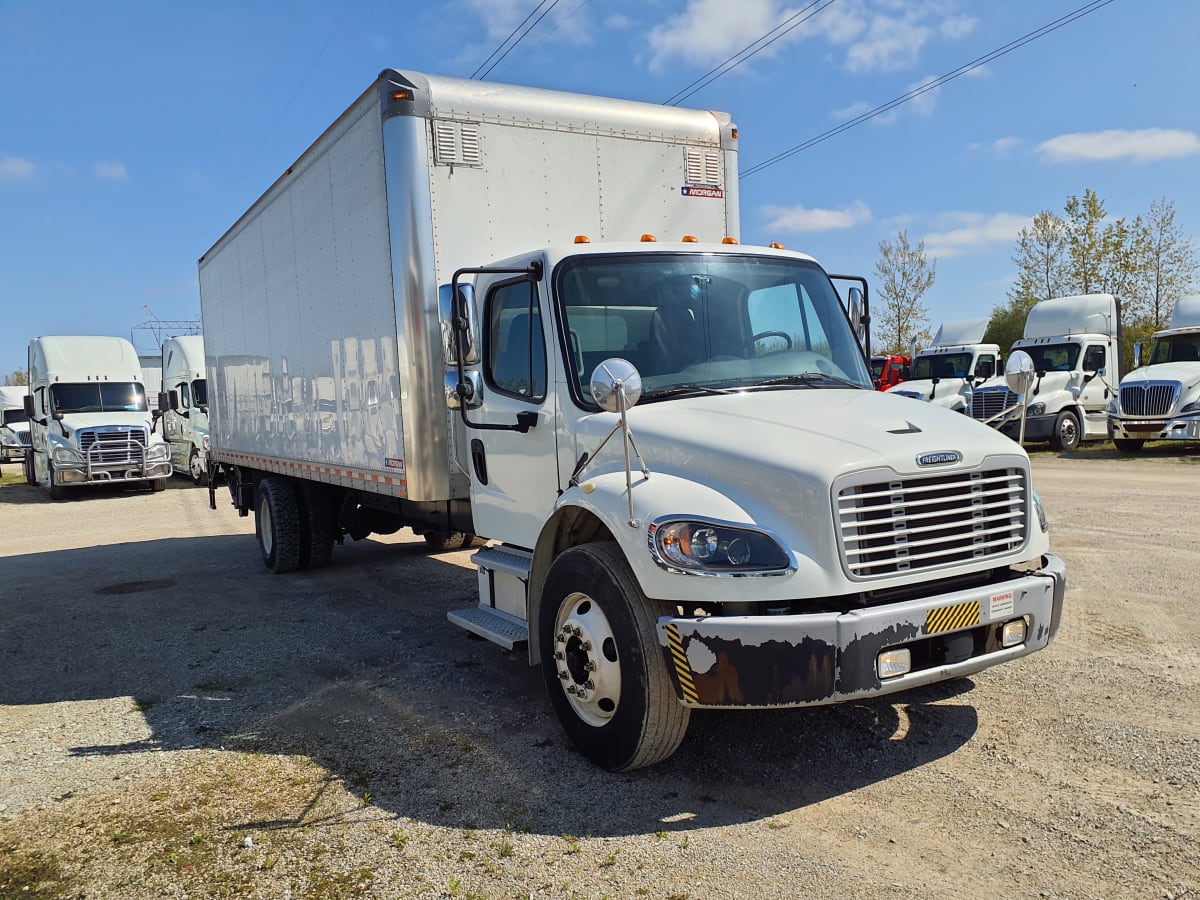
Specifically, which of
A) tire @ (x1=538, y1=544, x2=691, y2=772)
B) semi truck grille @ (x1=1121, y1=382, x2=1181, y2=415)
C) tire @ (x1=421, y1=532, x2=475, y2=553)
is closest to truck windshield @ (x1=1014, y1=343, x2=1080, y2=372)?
semi truck grille @ (x1=1121, y1=382, x2=1181, y2=415)

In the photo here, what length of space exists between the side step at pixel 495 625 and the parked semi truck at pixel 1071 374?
693 inches

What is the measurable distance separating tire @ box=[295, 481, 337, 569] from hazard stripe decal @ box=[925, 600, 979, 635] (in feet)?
23.6

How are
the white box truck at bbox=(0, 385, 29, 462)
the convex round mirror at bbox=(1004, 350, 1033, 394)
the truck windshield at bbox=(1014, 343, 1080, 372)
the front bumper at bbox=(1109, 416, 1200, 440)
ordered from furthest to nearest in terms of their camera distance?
the white box truck at bbox=(0, 385, 29, 462) < the truck windshield at bbox=(1014, 343, 1080, 372) < the front bumper at bbox=(1109, 416, 1200, 440) < the convex round mirror at bbox=(1004, 350, 1033, 394)

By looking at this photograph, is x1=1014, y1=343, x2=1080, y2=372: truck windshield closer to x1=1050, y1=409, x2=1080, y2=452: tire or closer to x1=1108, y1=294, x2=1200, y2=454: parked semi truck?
x1=1050, y1=409, x2=1080, y2=452: tire

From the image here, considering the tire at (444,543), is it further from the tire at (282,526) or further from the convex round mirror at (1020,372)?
the convex round mirror at (1020,372)

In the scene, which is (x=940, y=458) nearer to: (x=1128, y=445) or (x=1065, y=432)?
(x=1128, y=445)

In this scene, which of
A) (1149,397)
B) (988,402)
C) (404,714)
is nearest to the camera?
(404,714)

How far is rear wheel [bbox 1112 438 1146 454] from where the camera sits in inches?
789

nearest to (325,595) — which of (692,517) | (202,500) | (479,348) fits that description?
(479,348)

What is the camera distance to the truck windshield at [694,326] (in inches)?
194

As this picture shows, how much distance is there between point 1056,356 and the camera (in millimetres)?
21516

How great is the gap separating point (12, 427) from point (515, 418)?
3693 centimetres

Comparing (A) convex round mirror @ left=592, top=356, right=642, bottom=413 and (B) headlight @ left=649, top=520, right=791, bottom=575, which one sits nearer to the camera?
(B) headlight @ left=649, top=520, right=791, bottom=575

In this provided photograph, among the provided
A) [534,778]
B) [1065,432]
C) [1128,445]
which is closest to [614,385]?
[534,778]
